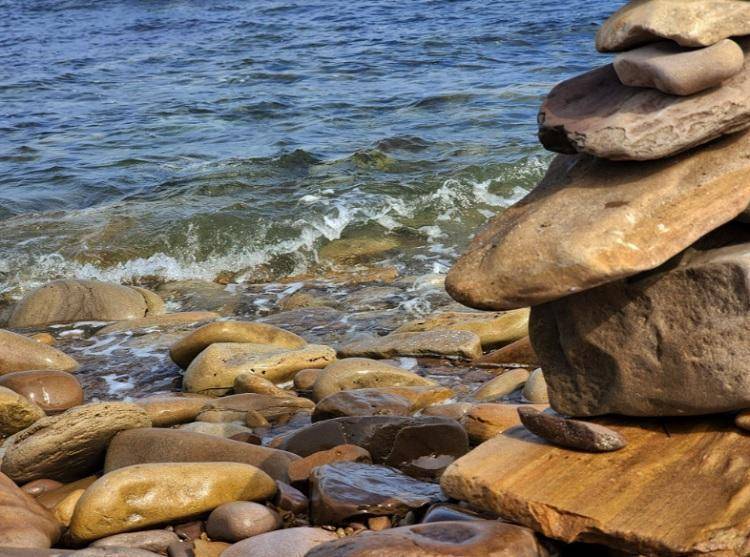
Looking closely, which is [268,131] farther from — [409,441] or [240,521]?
[240,521]

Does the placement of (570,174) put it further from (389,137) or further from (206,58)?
(206,58)

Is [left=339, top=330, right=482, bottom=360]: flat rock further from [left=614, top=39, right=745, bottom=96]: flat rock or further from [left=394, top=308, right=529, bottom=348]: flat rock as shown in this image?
[left=614, top=39, right=745, bottom=96]: flat rock

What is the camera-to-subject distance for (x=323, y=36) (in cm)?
2219

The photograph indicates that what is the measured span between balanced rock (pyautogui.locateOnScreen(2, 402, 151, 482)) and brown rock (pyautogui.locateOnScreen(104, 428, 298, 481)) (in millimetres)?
87

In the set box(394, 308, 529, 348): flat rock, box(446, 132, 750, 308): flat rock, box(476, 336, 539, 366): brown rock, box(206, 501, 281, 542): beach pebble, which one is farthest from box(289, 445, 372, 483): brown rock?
box(394, 308, 529, 348): flat rock

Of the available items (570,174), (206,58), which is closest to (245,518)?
(570,174)

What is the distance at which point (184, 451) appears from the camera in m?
5.39

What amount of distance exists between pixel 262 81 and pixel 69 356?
11.3 m

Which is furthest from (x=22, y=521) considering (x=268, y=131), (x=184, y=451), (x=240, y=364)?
(x=268, y=131)

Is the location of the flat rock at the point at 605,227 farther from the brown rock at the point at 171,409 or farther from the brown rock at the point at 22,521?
the brown rock at the point at 171,409

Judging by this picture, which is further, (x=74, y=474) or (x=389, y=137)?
(x=389, y=137)

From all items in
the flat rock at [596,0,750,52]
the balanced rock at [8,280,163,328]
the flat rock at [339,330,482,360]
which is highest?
the flat rock at [596,0,750,52]

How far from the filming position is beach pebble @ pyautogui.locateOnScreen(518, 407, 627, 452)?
4125 mm

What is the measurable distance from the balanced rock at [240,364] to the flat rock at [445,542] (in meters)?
3.67
